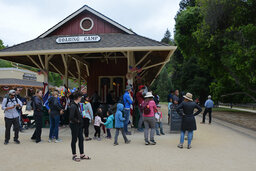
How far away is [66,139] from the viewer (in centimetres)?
747

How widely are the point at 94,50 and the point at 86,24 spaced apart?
3421 millimetres

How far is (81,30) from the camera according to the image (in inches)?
461

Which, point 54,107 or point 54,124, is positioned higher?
point 54,107

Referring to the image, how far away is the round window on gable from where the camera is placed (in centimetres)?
1170

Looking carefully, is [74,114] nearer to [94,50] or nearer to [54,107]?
[54,107]

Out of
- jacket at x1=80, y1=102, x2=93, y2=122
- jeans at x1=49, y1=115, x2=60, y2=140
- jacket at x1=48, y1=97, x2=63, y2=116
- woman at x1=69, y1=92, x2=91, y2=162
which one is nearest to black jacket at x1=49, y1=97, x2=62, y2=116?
jacket at x1=48, y1=97, x2=63, y2=116

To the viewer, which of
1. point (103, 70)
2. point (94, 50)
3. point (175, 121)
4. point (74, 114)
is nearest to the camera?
point (74, 114)

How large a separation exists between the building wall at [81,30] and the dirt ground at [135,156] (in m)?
6.34

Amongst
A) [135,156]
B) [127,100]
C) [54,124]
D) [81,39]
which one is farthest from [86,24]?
[135,156]

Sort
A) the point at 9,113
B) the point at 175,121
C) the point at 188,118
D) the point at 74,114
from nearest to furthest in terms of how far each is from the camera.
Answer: the point at 74,114, the point at 188,118, the point at 9,113, the point at 175,121

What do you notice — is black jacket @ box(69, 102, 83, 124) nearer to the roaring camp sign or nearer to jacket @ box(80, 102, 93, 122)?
jacket @ box(80, 102, 93, 122)

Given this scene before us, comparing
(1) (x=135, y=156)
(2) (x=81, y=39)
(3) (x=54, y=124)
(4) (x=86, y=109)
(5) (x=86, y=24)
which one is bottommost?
(1) (x=135, y=156)

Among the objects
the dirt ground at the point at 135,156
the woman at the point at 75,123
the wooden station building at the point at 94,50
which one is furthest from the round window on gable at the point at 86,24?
the woman at the point at 75,123

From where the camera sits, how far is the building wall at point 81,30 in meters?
11.5
